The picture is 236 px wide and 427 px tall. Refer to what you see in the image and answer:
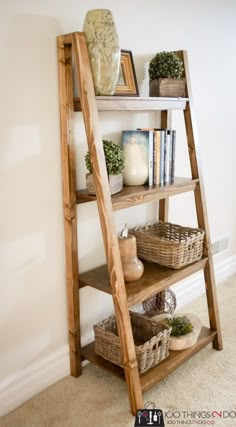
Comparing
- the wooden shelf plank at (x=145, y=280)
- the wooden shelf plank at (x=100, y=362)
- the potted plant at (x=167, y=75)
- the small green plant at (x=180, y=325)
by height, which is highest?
the potted plant at (x=167, y=75)

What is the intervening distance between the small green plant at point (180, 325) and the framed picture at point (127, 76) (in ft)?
3.80

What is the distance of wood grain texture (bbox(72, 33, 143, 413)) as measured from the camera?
1.53m

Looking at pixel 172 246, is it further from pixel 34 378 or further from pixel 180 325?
pixel 34 378

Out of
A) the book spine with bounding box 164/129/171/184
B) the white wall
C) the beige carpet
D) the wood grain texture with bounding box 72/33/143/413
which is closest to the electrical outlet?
the white wall

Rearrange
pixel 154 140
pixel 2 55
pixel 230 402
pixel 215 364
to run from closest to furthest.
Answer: pixel 2 55, pixel 230 402, pixel 154 140, pixel 215 364

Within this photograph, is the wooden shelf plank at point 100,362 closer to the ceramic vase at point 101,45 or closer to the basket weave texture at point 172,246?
the basket weave texture at point 172,246

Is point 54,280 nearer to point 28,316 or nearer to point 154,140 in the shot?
point 28,316

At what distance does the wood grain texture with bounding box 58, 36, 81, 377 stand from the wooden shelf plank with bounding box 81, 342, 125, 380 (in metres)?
0.05

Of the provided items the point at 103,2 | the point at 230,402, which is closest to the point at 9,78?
the point at 103,2

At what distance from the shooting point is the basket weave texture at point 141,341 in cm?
181

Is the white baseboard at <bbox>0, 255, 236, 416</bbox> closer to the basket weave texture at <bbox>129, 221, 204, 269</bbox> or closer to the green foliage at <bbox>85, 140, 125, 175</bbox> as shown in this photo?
the basket weave texture at <bbox>129, 221, 204, 269</bbox>

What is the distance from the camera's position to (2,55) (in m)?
1.54

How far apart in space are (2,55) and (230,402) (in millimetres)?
1737

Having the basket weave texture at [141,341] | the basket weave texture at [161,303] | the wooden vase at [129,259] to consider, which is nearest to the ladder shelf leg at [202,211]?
the basket weave texture at [161,303]
